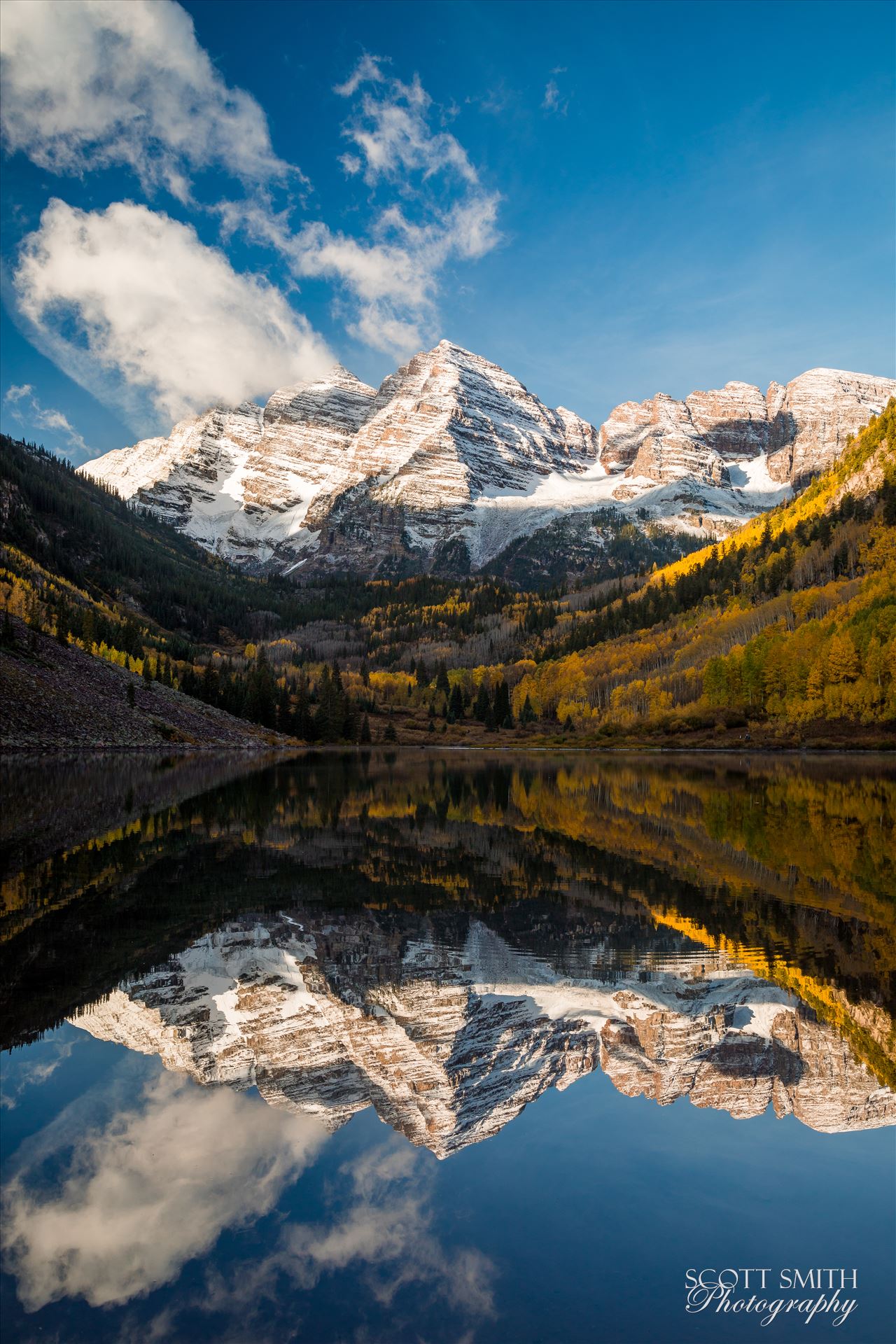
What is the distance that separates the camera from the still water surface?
5395mm

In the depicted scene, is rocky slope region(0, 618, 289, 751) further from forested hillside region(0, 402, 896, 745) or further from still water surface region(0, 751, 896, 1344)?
still water surface region(0, 751, 896, 1344)

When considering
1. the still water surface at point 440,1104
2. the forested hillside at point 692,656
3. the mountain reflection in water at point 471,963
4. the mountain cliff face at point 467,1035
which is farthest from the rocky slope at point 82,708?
the mountain cliff face at point 467,1035

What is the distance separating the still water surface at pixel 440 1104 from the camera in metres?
5.39

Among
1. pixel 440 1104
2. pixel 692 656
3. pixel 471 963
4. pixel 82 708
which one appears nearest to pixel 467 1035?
pixel 440 1104

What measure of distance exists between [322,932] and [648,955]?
6.31 meters

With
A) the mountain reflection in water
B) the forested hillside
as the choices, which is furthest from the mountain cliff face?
the forested hillside

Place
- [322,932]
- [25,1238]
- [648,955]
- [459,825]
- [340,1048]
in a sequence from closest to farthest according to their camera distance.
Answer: [25,1238] → [340,1048] → [648,955] → [322,932] → [459,825]

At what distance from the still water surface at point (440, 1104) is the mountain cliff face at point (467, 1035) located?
48mm

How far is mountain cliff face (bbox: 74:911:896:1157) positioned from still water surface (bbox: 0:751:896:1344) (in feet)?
0.16

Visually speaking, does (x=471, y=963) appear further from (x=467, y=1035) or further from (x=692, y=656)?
(x=692, y=656)

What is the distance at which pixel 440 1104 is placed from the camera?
328 inches

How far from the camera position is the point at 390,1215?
21.0ft

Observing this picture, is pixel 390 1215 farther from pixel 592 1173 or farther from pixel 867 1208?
pixel 867 1208

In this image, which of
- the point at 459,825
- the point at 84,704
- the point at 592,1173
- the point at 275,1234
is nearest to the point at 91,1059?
the point at 275,1234
